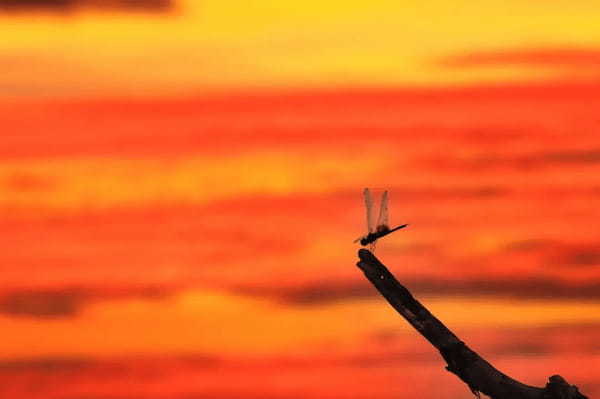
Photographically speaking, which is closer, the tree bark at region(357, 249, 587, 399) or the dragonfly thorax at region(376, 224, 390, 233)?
the tree bark at region(357, 249, 587, 399)

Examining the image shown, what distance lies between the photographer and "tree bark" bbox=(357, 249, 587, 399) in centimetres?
3450

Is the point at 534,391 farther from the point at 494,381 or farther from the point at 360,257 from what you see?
the point at 360,257

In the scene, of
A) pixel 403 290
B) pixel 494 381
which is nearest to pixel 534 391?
pixel 494 381

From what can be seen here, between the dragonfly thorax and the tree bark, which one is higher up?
the dragonfly thorax

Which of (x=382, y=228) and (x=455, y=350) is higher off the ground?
(x=382, y=228)

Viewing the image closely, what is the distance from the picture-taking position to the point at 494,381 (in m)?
34.7

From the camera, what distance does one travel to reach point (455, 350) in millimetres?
34750

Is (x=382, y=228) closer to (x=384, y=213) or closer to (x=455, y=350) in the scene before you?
(x=384, y=213)

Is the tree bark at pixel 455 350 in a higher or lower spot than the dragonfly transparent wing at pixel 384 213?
lower

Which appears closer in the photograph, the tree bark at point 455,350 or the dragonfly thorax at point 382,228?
the tree bark at point 455,350

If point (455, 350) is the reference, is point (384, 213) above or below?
above

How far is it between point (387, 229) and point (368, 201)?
0.87 metres

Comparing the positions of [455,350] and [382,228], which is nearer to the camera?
[455,350]

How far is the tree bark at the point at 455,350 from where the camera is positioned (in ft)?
113
